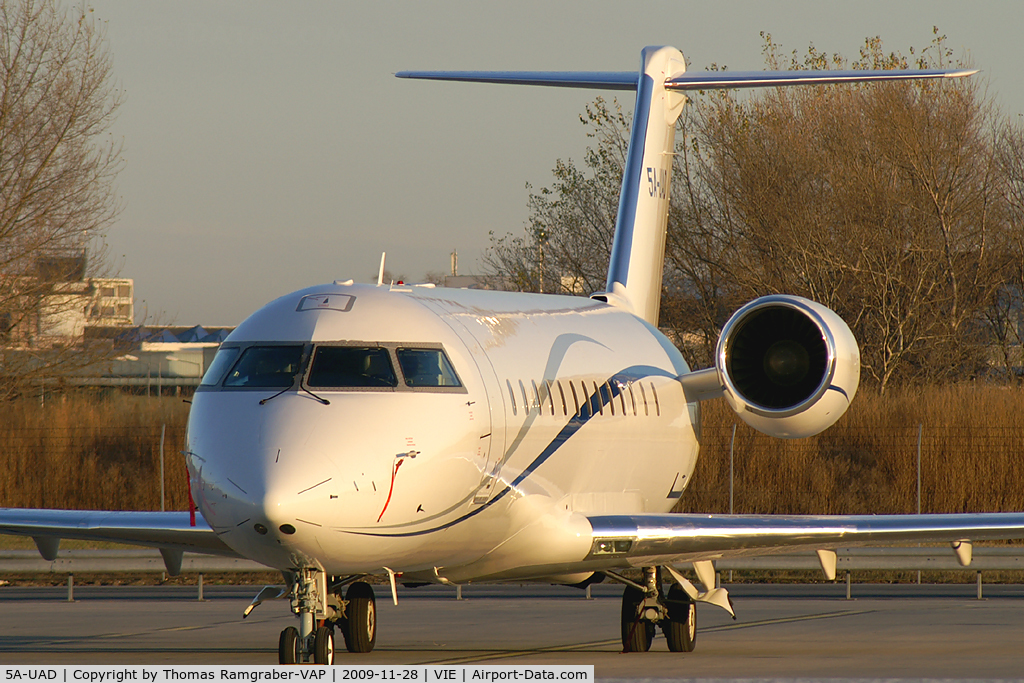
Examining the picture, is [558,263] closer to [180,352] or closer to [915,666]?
[915,666]

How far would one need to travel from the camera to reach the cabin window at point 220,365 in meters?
9.98

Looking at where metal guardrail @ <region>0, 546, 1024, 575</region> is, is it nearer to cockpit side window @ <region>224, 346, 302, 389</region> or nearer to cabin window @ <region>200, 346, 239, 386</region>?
cabin window @ <region>200, 346, 239, 386</region>

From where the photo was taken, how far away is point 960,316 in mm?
38031

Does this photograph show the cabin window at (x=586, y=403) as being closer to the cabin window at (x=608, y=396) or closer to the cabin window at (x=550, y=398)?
the cabin window at (x=608, y=396)

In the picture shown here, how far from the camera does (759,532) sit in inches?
476

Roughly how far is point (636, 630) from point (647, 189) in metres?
6.58

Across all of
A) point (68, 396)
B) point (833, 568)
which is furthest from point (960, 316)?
point (833, 568)

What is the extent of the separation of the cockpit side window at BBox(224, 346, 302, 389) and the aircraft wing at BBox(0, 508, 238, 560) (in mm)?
1782

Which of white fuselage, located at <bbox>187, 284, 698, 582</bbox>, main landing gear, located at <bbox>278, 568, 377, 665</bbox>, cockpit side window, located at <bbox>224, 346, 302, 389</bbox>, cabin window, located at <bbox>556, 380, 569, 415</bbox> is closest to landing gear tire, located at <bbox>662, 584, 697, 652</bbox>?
white fuselage, located at <bbox>187, 284, 698, 582</bbox>

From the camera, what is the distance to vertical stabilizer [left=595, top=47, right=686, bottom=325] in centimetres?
1744

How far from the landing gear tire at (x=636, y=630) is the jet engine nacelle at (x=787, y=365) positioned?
2054 millimetres

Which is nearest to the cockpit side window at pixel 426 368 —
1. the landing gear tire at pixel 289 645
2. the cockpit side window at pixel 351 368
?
the cockpit side window at pixel 351 368

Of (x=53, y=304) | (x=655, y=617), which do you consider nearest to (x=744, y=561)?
(x=655, y=617)
